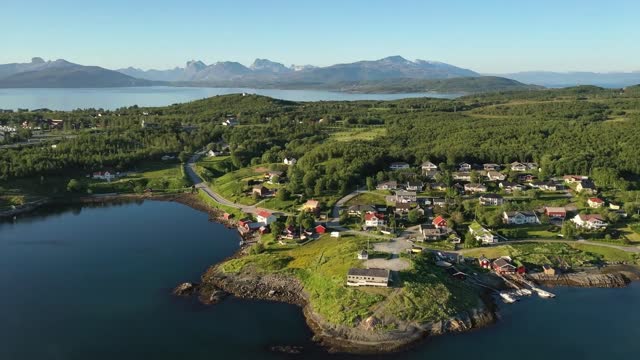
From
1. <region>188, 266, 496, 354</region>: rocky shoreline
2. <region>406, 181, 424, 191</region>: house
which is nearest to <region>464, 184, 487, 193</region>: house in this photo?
<region>406, 181, 424, 191</region>: house

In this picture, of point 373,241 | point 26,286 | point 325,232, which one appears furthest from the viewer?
point 325,232

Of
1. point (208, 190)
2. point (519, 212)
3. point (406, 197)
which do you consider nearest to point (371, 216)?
point (406, 197)

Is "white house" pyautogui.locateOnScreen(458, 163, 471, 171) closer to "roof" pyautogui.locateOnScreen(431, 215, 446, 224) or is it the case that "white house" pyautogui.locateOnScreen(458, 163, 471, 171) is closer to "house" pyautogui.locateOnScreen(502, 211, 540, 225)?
"house" pyautogui.locateOnScreen(502, 211, 540, 225)

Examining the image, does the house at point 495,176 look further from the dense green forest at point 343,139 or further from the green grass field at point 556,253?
the green grass field at point 556,253

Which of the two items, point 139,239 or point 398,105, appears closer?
point 139,239

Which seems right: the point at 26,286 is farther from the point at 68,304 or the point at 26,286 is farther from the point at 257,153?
the point at 257,153

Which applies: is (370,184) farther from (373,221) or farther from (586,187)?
(586,187)

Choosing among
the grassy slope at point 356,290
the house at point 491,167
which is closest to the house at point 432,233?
the grassy slope at point 356,290

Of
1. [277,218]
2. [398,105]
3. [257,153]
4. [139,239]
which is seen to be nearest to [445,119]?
[398,105]
